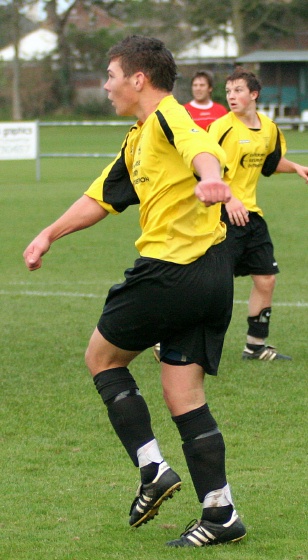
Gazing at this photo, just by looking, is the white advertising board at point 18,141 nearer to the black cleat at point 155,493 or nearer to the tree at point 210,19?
the black cleat at point 155,493

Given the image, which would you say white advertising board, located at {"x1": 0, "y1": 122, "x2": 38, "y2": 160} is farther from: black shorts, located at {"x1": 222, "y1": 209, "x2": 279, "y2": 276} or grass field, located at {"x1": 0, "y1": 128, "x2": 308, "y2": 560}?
black shorts, located at {"x1": 222, "y1": 209, "x2": 279, "y2": 276}

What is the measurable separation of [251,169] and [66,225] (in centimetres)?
347

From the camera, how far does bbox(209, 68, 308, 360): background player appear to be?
7.51 metres

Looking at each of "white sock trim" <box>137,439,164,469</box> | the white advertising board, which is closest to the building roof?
the white advertising board

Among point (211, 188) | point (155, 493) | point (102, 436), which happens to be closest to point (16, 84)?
point (102, 436)

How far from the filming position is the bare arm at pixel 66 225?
4.21 meters

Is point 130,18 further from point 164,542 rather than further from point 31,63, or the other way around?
point 164,542

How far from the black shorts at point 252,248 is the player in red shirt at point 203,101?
3.81 metres

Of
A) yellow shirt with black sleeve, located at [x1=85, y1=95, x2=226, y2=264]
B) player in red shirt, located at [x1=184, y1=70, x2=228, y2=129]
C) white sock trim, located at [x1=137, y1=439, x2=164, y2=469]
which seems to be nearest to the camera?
yellow shirt with black sleeve, located at [x1=85, y1=95, x2=226, y2=264]

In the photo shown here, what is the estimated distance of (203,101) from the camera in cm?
1255

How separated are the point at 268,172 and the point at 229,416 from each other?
232 cm

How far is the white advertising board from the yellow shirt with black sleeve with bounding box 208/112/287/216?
1474 cm

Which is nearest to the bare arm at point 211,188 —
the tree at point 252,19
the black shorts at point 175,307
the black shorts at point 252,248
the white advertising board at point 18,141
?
the black shorts at point 175,307

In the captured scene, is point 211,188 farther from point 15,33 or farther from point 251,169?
point 15,33
